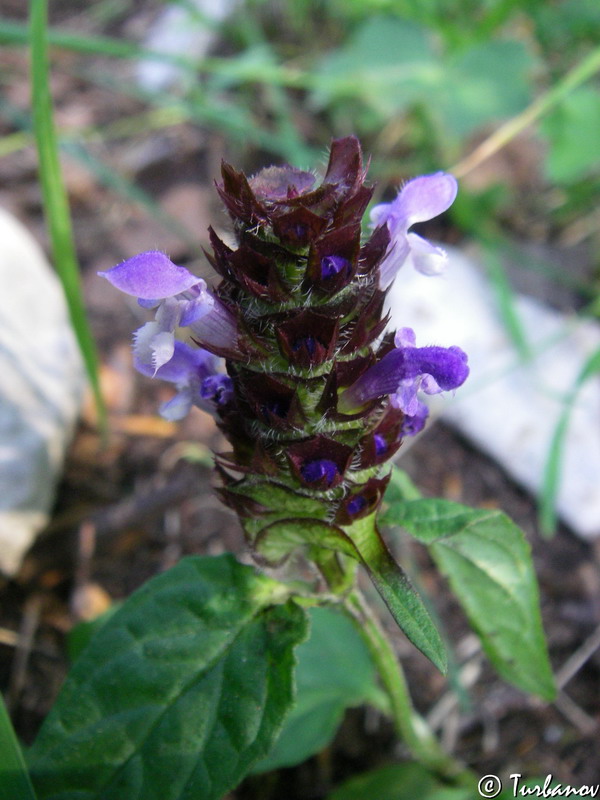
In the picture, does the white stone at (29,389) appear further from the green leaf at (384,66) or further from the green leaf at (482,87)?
the green leaf at (482,87)

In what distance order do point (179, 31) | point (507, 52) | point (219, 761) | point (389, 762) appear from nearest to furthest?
point (219, 761) < point (389, 762) < point (507, 52) < point (179, 31)

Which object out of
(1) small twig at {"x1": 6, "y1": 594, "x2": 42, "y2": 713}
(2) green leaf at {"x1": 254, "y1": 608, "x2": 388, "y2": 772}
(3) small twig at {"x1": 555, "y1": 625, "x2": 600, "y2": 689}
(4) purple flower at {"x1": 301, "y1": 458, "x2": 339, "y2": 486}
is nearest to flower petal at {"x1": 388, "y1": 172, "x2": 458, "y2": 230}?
(4) purple flower at {"x1": 301, "y1": 458, "x2": 339, "y2": 486}

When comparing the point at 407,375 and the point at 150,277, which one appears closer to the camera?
the point at 150,277

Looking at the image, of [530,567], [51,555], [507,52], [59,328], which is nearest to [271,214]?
[530,567]

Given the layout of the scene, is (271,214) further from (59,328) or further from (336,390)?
(59,328)

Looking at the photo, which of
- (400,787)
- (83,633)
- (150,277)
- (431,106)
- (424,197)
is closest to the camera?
(150,277)

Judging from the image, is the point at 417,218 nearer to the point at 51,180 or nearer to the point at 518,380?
the point at 51,180

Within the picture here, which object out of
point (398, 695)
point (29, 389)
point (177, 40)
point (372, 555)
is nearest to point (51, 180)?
point (29, 389)
